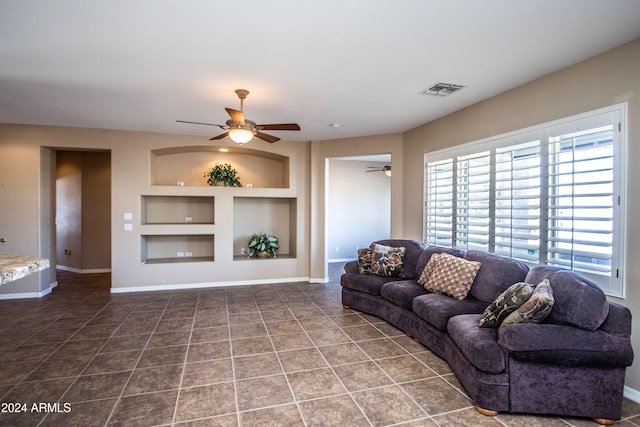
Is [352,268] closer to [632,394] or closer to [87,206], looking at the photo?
[632,394]

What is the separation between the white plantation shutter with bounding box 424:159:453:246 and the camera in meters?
4.45

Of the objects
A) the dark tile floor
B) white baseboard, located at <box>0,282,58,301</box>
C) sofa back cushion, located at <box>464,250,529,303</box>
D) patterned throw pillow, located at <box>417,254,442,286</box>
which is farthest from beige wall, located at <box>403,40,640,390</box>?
white baseboard, located at <box>0,282,58,301</box>

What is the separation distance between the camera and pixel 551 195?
300 cm

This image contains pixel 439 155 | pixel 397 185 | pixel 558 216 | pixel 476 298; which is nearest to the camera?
pixel 558 216

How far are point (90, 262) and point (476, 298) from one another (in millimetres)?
7813

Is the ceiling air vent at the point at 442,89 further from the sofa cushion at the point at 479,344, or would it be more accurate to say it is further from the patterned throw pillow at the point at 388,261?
the sofa cushion at the point at 479,344

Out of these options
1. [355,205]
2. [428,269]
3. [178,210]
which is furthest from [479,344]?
[355,205]

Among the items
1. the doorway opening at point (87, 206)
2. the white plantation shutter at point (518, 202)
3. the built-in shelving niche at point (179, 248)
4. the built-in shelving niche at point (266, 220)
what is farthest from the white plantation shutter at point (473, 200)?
the doorway opening at point (87, 206)

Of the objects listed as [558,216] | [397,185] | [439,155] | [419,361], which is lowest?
[419,361]

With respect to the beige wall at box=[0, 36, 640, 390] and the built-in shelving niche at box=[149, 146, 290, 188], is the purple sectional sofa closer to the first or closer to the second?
the beige wall at box=[0, 36, 640, 390]

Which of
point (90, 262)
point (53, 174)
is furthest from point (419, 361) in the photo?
point (90, 262)

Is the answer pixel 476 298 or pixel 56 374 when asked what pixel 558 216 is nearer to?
pixel 476 298

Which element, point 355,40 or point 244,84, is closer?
point 355,40

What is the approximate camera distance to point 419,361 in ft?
9.97
